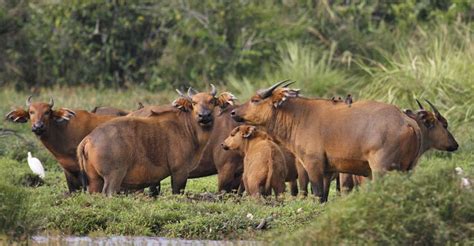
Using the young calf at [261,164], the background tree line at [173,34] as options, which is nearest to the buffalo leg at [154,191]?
the young calf at [261,164]

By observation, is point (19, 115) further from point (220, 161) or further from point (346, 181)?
point (346, 181)

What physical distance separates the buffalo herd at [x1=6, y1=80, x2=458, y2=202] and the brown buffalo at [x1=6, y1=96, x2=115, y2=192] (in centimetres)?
1

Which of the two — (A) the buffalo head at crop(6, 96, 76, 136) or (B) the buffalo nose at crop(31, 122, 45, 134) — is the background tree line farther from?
(B) the buffalo nose at crop(31, 122, 45, 134)

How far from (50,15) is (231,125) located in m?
15.4

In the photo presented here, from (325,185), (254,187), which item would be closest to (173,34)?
(254,187)

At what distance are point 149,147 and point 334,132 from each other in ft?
7.73

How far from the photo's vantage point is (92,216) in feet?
47.8

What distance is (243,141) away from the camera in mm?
17594

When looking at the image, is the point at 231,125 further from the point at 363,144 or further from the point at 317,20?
the point at 317,20

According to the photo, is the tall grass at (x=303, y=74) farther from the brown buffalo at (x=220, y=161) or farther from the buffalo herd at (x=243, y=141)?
the buffalo herd at (x=243, y=141)

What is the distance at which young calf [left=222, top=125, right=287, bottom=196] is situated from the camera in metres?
16.8

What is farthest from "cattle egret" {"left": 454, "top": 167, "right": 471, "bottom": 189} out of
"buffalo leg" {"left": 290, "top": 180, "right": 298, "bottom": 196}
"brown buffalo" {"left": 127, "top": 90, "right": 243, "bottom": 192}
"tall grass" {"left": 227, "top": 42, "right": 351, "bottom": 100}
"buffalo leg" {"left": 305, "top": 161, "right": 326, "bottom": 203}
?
"tall grass" {"left": 227, "top": 42, "right": 351, "bottom": 100}

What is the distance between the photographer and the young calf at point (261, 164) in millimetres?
16812

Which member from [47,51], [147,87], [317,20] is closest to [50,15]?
[47,51]
